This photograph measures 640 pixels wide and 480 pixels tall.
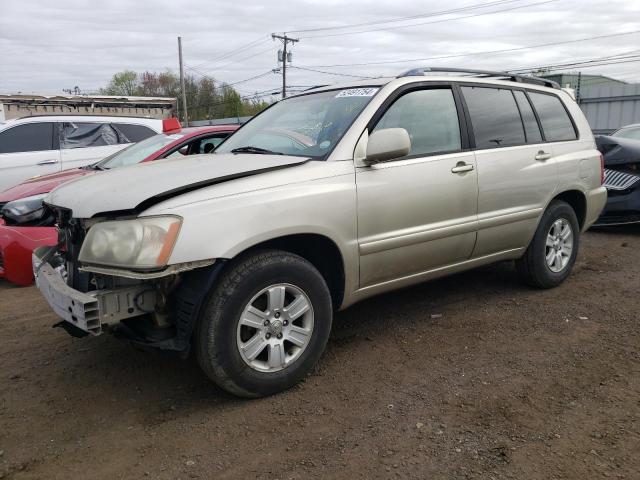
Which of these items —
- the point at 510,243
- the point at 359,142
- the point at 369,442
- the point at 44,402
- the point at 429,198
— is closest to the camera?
the point at 369,442

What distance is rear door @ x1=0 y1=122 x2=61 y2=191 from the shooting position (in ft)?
26.1

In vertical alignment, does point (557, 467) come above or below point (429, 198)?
below

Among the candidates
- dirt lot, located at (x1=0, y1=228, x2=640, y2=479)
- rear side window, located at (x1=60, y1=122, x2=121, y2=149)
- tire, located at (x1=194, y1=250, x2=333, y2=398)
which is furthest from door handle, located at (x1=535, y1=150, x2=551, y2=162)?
rear side window, located at (x1=60, y1=122, x2=121, y2=149)

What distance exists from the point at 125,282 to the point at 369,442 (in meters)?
Result: 1.46

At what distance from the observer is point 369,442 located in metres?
2.64

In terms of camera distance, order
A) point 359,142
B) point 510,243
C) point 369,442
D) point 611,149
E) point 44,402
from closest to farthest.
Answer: point 369,442 < point 44,402 < point 359,142 < point 510,243 < point 611,149

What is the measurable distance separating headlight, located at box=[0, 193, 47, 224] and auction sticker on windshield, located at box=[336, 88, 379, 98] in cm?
330

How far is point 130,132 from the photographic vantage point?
340 inches

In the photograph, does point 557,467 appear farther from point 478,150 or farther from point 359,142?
point 478,150

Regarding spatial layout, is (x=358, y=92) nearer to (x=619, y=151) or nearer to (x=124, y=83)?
(x=619, y=151)

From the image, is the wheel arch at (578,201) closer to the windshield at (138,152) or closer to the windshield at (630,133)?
the windshield at (138,152)

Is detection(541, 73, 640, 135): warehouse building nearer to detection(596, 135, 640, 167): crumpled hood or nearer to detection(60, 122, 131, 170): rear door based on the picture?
detection(596, 135, 640, 167): crumpled hood

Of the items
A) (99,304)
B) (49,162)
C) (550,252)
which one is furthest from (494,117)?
(49,162)

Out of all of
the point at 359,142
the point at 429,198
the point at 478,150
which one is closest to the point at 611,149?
the point at 478,150
